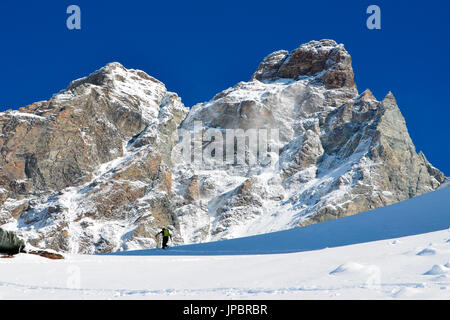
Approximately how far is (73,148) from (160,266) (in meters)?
181

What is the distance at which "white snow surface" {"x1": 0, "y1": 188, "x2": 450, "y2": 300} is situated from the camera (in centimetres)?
848

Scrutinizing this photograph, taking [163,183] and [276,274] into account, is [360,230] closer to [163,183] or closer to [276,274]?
[276,274]

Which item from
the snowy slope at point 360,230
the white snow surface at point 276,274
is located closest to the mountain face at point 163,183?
the snowy slope at point 360,230

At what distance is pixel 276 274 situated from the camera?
10773mm

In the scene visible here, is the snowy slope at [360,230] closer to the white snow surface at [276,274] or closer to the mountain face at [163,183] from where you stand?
the white snow surface at [276,274]

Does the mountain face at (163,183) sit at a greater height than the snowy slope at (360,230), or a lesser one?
greater

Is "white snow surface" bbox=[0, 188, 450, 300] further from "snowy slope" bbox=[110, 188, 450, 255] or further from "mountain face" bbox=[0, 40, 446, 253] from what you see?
"mountain face" bbox=[0, 40, 446, 253]

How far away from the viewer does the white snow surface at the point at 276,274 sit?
848 centimetres

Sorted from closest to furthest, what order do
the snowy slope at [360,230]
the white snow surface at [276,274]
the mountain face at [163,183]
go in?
the white snow surface at [276,274], the snowy slope at [360,230], the mountain face at [163,183]

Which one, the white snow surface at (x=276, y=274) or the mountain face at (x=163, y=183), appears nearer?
the white snow surface at (x=276, y=274)

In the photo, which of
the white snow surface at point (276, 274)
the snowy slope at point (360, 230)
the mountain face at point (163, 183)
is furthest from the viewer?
the mountain face at point (163, 183)

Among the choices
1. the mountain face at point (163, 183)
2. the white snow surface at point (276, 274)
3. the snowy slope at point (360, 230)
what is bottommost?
the white snow surface at point (276, 274)

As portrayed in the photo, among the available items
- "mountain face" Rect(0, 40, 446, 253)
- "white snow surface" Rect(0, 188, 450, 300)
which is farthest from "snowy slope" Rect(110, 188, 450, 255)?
"mountain face" Rect(0, 40, 446, 253)

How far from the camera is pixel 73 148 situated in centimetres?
18762
